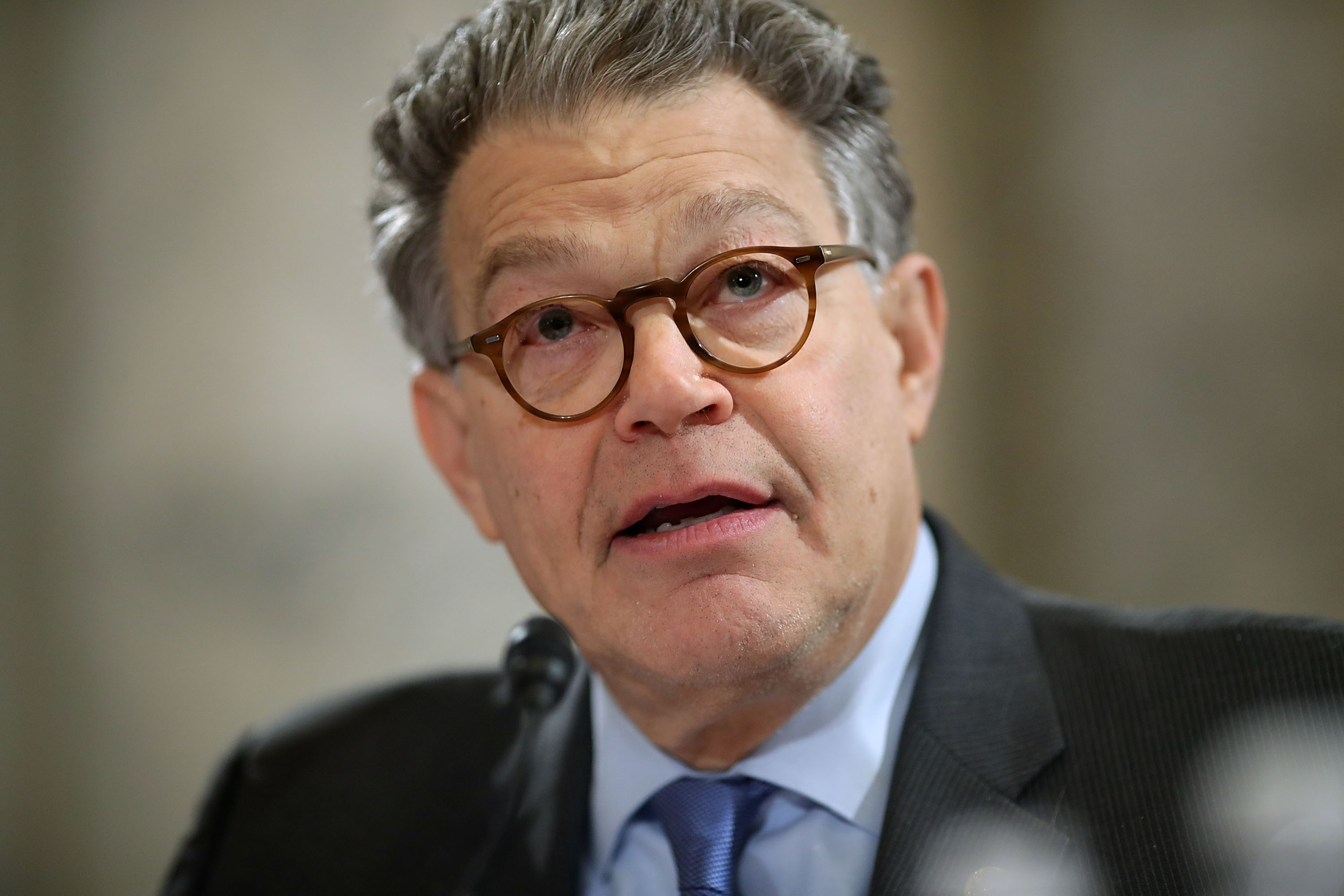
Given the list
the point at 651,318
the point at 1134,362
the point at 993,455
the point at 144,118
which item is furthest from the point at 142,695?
the point at 1134,362

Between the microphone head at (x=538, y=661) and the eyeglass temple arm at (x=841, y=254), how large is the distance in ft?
2.26

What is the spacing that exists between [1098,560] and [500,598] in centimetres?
148

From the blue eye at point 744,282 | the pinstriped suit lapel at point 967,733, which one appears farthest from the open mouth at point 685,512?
the pinstriped suit lapel at point 967,733

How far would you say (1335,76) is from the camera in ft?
5.66

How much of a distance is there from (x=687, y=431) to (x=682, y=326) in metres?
0.14

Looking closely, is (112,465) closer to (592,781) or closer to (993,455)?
(592,781)

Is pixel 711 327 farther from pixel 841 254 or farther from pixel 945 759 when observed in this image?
pixel 945 759

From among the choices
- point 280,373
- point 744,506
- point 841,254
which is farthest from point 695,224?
point 280,373

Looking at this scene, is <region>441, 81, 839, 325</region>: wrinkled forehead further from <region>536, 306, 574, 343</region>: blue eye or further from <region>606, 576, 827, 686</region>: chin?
<region>606, 576, 827, 686</region>: chin

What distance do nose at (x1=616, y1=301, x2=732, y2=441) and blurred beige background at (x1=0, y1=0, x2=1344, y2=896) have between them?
1.26 metres

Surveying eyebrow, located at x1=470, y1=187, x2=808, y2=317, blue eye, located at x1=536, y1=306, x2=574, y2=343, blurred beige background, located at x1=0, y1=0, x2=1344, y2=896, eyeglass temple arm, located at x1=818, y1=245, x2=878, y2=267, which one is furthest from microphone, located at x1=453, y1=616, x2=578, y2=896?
blurred beige background, located at x1=0, y1=0, x2=1344, y2=896

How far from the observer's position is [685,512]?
4.17ft

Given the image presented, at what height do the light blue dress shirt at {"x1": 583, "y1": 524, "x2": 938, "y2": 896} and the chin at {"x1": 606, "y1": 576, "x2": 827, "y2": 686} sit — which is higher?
the chin at {"x1": 606, "y1": 576, "x2": 827, "y2": 686}

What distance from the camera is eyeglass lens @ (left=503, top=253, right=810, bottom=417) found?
127 centimetres
